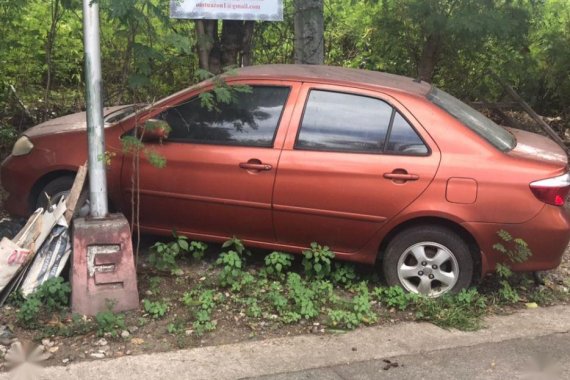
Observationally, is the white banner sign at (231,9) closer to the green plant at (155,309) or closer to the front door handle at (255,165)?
the front door handle at (255,165)

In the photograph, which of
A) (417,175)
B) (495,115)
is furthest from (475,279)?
(495,115)

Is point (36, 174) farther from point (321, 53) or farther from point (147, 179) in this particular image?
point (321, 53)

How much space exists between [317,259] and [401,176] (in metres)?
0.88

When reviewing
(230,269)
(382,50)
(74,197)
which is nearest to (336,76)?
(230,269)

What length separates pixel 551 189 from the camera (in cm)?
435

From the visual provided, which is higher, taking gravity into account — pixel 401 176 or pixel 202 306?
pixel 401 176

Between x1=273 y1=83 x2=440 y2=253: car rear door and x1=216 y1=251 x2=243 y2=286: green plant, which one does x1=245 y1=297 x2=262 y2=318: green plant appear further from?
x1=273 y1=83 x2=440 y2=253: car rear door

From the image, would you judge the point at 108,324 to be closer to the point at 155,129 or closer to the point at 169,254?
the point at 169,254

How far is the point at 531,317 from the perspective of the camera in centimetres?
459

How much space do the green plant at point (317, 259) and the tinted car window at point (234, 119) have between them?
2.78 feet

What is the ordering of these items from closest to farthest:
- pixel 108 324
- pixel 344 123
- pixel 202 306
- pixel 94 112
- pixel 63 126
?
pixel 108 324 < pixel 94 112 < pixel 202 306 < pixel 344 123 < pixel 63 126

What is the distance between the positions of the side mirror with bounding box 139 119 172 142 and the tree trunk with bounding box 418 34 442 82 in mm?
4223

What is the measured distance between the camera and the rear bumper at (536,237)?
4.39 metres

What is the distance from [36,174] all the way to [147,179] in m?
0.97
